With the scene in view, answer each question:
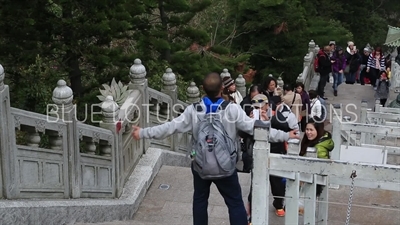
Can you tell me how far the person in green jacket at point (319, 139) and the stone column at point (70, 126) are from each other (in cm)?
235

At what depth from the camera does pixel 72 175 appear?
6203mm

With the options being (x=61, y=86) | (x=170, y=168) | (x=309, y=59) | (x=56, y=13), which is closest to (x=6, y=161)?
(x=61, y=86)

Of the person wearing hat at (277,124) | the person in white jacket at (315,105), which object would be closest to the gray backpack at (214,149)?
the person wearing hat at (277,124)

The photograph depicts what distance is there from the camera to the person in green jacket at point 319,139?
5.86m

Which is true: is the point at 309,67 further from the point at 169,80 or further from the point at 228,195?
the point at 228,195

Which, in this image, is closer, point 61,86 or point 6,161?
point 6,161

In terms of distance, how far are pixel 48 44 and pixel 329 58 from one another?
7.55 m

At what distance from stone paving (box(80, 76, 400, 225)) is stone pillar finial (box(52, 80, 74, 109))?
4.77 ft

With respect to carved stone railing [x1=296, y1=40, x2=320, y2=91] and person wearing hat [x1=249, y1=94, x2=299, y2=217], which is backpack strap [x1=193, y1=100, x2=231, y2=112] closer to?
person wearing hat [x1=249, y1=94, x2=299, y2=217]

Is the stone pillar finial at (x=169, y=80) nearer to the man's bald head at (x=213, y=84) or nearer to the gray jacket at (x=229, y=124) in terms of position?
the gray jacket at (x=229, y=124)

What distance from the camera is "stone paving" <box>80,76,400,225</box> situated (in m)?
6.63

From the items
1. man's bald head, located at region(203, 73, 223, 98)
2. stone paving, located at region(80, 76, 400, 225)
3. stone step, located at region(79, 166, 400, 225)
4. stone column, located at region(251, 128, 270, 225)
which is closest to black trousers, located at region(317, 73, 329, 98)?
stone paving, located at region(80, 76, 400, 225)

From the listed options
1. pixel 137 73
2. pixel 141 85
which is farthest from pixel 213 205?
pixel 137 73

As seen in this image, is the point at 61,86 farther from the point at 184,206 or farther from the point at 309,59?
the point at 309,59
